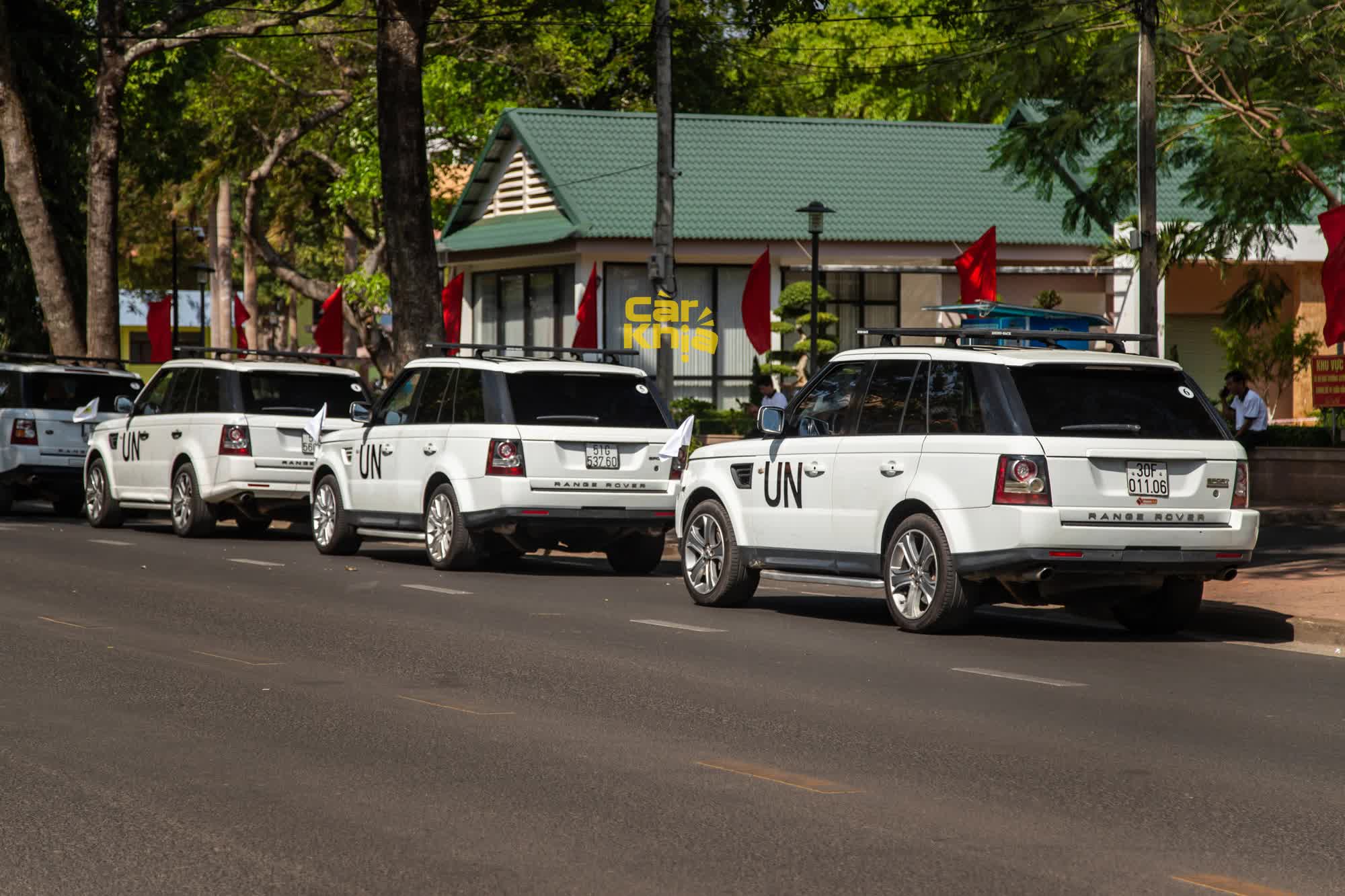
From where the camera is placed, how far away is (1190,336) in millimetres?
48125

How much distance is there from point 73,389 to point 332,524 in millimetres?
8201

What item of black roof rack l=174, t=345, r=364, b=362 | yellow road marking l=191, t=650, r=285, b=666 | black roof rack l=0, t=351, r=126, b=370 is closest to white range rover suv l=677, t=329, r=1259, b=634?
yellow road marking l=191, t=650, r=285, b=666

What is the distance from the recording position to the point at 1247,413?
2586 centimetres

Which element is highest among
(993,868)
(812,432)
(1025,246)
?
(1025,246)

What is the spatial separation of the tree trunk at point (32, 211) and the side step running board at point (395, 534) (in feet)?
49.0

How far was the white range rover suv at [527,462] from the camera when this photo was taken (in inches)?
679

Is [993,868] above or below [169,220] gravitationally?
below

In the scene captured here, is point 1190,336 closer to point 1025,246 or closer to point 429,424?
point 1025,246

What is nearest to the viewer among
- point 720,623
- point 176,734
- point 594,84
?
point 176,734

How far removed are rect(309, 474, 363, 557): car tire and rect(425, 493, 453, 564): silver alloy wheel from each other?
5.50 feet

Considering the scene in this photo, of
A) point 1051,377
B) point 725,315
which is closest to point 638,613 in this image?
point 1051,377

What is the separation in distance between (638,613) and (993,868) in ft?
26.8

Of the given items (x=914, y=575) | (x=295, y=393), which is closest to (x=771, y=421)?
(x=914, y=575)

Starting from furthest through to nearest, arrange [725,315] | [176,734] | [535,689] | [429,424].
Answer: [725,315] < [429,424] < [535,689] < [176,734]
